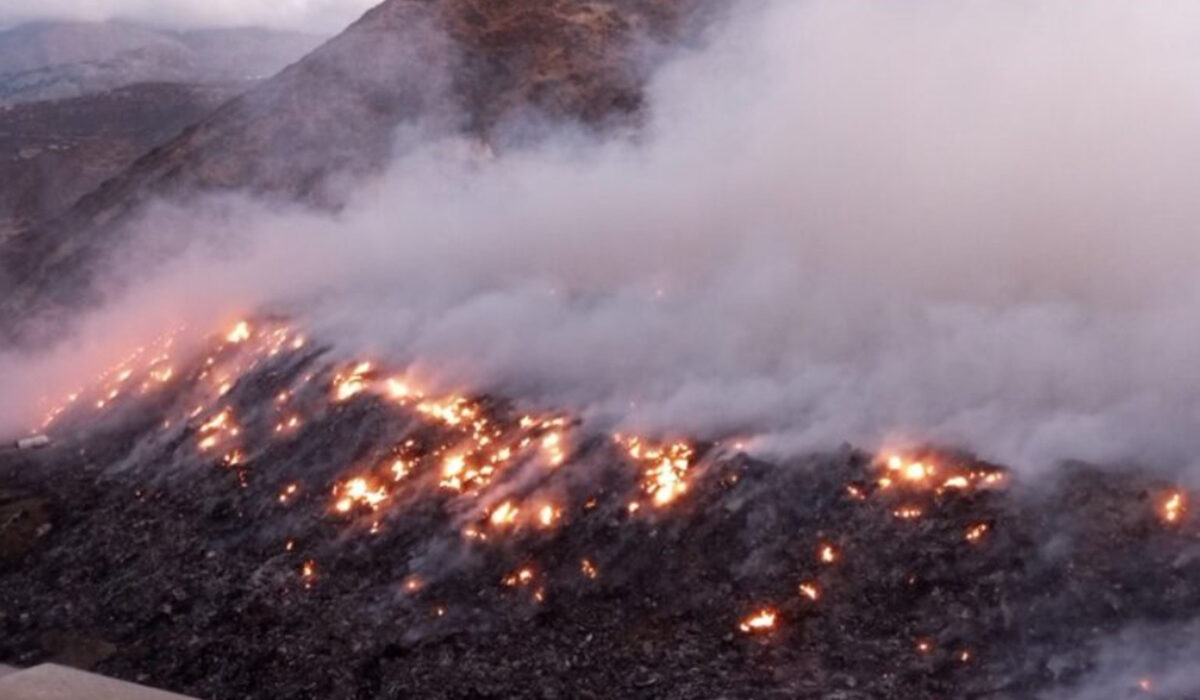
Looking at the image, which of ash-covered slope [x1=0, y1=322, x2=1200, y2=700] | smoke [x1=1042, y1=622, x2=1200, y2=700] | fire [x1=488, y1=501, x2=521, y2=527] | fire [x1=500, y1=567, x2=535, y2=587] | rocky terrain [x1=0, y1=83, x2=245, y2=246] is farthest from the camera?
rocky terrain [x1=0, y1=83, x2=245, y2=246]

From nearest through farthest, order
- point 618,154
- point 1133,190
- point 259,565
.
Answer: point 259,565
point 1133,190
point 618,154

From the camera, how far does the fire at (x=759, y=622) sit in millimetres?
8992

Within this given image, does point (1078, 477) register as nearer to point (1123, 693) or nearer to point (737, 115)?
point (1123, 693)

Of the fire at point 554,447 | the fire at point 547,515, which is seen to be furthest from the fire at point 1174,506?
the fire at point 554,447

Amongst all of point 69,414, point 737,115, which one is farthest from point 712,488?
point 69,414

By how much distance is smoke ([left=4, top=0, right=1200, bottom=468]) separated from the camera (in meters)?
10.8

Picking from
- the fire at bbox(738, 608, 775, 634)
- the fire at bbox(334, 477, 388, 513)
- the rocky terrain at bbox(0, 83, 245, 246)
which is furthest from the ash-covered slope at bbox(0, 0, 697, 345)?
the fire at bbox(738, 608, 775, 634)

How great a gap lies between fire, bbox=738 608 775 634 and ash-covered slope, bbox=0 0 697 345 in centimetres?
1258

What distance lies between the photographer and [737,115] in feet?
56.9

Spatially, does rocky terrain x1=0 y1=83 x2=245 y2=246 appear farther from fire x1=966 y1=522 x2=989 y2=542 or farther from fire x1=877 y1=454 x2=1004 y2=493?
fire x1=966 y1=522 x2=989 y2=542

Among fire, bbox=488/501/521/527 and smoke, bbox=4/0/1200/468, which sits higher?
smoke, bbox=4/0/1200/468

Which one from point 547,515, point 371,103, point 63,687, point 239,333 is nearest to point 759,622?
point 547,515

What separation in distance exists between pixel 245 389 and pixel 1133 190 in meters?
11.1

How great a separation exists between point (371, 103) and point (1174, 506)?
683 inches
